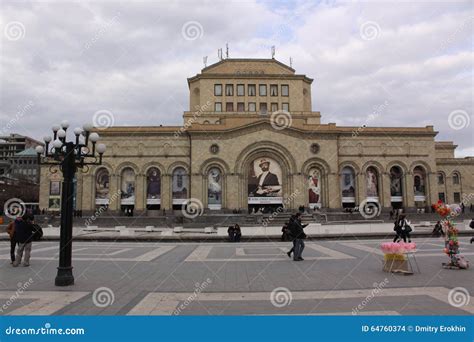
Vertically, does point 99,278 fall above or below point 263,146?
below

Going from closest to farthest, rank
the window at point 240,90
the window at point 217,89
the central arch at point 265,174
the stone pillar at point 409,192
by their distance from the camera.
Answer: the central arch at point 265,174
the stone pillar at point 409,192
the window at point 217,89
the window at point 240,90

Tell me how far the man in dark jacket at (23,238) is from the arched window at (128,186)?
35.0 metres

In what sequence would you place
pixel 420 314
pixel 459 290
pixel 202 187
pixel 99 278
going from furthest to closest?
pixel 202 187 → pixel 99 278 → pixel 459 290 → pixel 420 314

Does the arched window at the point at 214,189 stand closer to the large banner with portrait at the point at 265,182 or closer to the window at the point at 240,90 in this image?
the large banner with portrait at the point at 265,182

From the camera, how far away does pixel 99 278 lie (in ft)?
30.5

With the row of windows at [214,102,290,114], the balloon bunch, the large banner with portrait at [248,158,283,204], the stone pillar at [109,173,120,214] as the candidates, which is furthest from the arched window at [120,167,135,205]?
the balloon bunch

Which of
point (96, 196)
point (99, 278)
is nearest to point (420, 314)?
point (99, 278)

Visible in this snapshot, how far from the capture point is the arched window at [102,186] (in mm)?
45781

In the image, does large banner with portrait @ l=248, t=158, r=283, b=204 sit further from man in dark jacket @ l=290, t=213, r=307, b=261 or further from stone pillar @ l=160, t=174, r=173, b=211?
man in dark jacket @ l=290, t=213, r=307, b=261

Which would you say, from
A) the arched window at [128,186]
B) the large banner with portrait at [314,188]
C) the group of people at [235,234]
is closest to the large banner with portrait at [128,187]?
the arched window at [128,186]

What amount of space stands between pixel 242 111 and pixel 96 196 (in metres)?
21.5

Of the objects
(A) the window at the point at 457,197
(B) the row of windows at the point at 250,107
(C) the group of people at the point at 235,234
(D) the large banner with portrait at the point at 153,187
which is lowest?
(C) the group of people at the point at 235,234

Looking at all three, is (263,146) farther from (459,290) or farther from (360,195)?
(459,290)

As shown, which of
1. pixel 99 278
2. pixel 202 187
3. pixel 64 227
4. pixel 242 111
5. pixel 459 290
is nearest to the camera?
pixel 459 290
